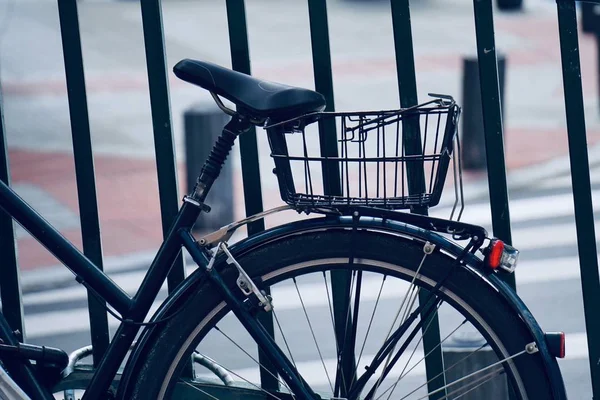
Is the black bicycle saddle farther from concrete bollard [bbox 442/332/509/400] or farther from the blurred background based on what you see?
the blurred background

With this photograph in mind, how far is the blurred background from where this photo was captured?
664 cm

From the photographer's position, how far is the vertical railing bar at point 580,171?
2.83 metres

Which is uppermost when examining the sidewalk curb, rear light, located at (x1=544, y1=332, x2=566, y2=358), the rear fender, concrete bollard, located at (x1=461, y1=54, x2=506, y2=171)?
concrete bollard, located at (x1=461, y1=54, x2=506, y2=171)

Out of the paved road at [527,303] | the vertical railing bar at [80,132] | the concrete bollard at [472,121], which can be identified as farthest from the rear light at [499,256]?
the concrete bollard at [472,121]

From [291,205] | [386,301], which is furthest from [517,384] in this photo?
[386,301]

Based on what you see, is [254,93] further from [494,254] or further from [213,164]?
[494,254]

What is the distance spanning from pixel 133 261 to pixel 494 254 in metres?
4.95

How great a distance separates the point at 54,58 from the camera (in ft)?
44.6

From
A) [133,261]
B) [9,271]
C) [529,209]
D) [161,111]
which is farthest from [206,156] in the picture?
[161,111]

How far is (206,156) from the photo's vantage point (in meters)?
7.66

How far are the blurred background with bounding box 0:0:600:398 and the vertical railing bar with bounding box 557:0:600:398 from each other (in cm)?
175

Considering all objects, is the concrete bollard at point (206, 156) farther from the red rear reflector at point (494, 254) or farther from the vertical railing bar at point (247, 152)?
the red rear reflector at point (494, 254)

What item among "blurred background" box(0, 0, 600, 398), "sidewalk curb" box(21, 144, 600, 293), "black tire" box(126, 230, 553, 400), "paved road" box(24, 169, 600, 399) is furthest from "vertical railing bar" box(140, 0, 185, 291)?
"sidewalk curb" box(21, 144, 600, 293)

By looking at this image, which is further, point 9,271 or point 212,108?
point 212,108
